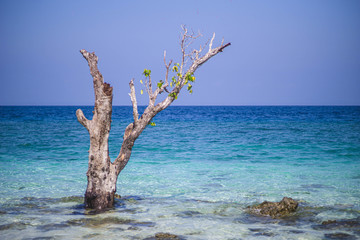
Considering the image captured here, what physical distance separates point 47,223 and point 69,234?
93cm

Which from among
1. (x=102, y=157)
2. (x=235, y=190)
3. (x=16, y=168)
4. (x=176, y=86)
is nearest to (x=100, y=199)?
(x=102, y=157)

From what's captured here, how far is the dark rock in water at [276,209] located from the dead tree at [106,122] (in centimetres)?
310

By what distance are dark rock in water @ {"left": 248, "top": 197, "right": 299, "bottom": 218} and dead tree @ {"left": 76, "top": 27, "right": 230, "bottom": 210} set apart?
3.10 m

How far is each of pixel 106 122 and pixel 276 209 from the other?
4123 millimetres

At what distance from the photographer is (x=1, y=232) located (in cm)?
627

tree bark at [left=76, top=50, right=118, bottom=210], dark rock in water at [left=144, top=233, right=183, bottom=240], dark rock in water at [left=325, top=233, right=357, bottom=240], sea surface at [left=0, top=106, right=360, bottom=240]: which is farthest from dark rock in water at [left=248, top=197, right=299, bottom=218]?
tree bark at [left=76, top=50, right=118, bottom=210]

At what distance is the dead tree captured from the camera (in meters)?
7.26

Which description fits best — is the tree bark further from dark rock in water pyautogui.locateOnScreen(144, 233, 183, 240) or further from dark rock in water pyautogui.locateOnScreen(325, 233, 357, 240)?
dark rock in water pyautogui.locateOnScreen(325, 233, 357, 240)

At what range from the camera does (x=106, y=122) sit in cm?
730

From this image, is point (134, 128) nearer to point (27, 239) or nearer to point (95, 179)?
point (95, 179)

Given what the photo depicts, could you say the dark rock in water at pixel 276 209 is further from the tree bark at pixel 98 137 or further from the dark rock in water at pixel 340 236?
the tree bark at pixel 98 137

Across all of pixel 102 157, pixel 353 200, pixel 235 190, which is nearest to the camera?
pixel 102 157

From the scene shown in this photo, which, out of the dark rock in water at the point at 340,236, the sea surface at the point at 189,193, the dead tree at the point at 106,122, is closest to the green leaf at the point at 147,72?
the dead tree at the point at 106,122

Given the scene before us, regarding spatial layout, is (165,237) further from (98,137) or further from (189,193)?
(189,193)
